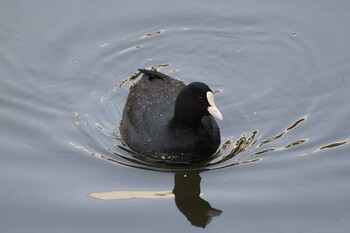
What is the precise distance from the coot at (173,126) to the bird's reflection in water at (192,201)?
21 cm

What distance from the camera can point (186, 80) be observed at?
9.40m

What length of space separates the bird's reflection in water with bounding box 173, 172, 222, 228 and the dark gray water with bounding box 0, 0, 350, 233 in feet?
0.05

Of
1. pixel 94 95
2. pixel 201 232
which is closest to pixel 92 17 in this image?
pixel 94 95

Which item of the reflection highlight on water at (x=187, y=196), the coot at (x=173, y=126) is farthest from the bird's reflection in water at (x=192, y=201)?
the coot at (x=173, y=126)

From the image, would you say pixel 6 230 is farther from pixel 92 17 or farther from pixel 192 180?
pixel 92 17

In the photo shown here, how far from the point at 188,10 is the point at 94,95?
1.75m

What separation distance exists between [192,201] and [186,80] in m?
1.89

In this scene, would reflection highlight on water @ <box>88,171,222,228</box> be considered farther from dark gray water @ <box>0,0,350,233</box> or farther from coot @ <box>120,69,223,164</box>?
coot @ <box>120,69,223,164</box>

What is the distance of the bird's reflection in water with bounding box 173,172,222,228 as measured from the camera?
7605mm

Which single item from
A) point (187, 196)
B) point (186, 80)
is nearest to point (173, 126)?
point (187, 196)

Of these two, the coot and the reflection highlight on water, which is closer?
the reflection highlight on water

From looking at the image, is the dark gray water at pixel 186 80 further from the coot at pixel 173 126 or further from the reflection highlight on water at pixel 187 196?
the coot at pixel 173 126

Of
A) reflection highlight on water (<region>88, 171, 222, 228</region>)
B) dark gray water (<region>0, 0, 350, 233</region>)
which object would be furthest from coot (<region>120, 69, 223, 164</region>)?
reflection highlight on water (<region>88, 171, 222, 228</region>)

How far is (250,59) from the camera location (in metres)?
9.59
